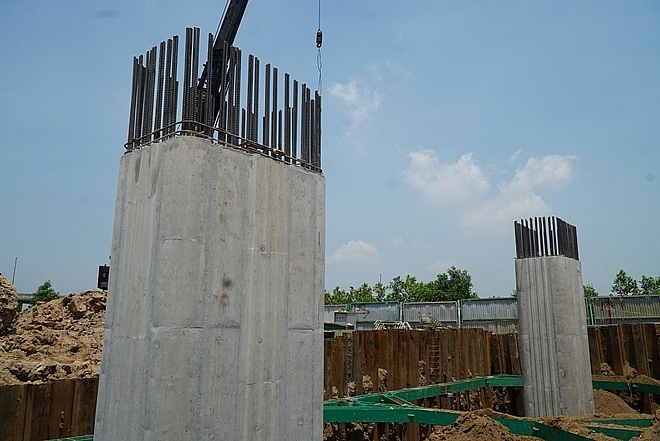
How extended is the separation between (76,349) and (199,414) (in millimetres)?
12875

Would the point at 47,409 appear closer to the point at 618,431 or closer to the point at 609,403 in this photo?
the point at 618,431

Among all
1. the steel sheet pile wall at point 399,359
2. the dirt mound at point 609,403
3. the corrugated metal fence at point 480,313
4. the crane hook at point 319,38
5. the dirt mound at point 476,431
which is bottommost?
the dirt mound at point 609,403

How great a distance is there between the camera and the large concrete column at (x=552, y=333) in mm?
10609

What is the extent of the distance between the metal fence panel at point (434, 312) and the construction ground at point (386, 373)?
21.0 m

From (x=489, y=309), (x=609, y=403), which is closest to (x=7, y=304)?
(x=609, y=403)

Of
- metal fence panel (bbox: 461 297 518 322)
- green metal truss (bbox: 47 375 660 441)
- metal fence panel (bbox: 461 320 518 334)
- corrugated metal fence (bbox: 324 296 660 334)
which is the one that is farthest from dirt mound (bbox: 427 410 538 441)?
metal fence panel (bbox: 461 297 518 322)

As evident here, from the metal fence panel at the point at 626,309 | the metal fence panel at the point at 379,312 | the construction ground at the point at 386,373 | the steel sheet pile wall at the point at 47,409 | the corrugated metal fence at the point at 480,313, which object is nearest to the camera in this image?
the steel sheet pile wall at the point at 47,409

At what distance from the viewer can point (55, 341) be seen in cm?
1556

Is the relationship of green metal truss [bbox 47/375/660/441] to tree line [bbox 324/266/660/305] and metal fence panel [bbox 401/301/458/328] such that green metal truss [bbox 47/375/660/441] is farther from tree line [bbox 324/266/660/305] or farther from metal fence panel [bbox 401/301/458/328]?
tree line [bbox 324/266/660/305]

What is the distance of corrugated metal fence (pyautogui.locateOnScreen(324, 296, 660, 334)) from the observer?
106ft

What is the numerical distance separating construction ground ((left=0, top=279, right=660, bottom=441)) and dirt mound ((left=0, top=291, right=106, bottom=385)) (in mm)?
30

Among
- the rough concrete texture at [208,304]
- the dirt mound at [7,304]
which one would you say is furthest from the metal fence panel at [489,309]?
the rough concrete texture at [208,304]

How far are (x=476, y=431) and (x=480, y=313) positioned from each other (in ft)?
105

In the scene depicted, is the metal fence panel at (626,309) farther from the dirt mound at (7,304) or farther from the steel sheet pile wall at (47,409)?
the steel sheet pile wall at (47,409)
